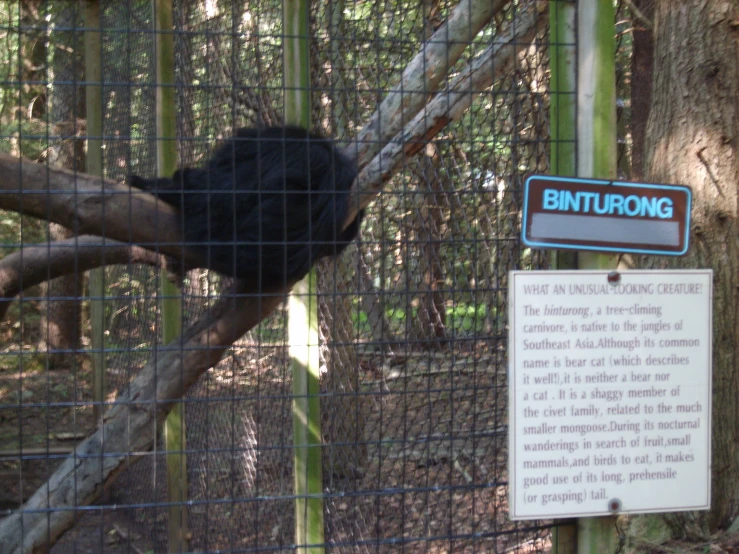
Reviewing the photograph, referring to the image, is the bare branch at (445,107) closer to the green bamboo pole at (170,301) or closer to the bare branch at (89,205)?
the bare branch at (89,205)

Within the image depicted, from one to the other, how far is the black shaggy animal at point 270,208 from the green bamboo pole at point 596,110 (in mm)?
849

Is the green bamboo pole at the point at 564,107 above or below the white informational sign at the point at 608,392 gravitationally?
above

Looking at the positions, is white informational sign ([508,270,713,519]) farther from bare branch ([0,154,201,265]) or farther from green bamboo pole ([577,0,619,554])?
bare branch ([0,154,201,265])

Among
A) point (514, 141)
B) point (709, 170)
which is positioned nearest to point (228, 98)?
point (514, 141)

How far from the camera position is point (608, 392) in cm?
198

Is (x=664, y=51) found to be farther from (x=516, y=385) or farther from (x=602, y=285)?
(x=516, y=385)

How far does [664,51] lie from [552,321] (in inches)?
91.7

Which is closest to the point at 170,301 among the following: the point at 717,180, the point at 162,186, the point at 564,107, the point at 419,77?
the point at 162,186

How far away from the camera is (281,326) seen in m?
3.76

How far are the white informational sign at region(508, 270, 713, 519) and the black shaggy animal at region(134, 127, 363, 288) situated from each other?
87 centimetres

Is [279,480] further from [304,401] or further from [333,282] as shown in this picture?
[333,282]

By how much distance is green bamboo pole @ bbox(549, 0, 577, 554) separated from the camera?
2.13m

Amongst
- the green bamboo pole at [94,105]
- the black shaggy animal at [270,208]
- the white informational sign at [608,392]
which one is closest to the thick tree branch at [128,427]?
the black shaggy animal at [270,208]

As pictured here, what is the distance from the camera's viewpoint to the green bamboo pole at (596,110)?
6.77 ft
